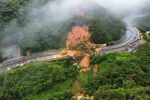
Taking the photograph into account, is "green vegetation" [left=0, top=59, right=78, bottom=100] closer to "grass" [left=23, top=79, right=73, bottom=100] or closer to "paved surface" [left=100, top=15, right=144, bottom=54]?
"grass" [left=23, top=79, right=73, bottom=100]

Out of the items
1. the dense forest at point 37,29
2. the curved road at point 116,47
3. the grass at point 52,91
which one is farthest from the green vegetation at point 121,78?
the dense forest at point 37,29

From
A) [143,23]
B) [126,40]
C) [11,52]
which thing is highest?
[143,23]

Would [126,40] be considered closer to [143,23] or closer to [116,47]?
[116,47]

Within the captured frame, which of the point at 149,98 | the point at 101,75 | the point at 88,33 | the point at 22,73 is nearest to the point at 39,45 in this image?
the point at 22,73

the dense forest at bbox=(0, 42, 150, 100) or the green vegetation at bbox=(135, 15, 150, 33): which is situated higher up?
the green vegetation at bbox=(135, 15, 150, 33)

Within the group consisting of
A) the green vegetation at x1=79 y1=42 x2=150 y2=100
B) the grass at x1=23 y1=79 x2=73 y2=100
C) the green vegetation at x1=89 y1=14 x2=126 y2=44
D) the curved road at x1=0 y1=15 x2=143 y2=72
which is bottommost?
the grass at x1=23 y1=79 x2=73 y2=100

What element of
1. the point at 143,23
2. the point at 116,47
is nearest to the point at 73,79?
the point at 116,47

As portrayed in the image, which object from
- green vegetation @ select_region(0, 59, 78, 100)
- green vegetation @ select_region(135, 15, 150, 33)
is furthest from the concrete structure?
green vegetation @ select_region(135, 15, 150, 33)
